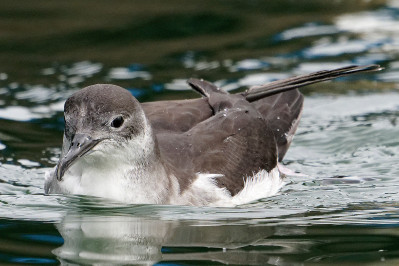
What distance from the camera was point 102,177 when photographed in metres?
7.95

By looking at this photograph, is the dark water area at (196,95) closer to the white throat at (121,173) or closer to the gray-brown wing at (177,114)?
the white throat at (121,173)

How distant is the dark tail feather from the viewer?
30.5 feet

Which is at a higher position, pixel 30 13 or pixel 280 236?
pixel 30 13

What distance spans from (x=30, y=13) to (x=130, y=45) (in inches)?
84.2

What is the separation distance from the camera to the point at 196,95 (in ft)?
42.2

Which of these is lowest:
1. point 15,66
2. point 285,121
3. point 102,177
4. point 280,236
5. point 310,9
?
point 280,236

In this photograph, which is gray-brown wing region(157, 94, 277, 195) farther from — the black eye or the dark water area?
the black eye

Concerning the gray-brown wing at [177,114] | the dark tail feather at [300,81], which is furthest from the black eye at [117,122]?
the dark tail feather at [300,81]

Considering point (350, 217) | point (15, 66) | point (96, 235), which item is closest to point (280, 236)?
point (350, 217)

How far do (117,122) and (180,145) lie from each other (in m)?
1.27

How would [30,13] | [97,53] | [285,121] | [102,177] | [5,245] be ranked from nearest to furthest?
[5,245], [102,177], [285,121], [97,53], [30,13]

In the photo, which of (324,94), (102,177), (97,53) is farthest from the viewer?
(97,53)

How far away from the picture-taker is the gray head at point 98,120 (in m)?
7.52

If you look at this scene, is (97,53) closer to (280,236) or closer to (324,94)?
(324,94)
